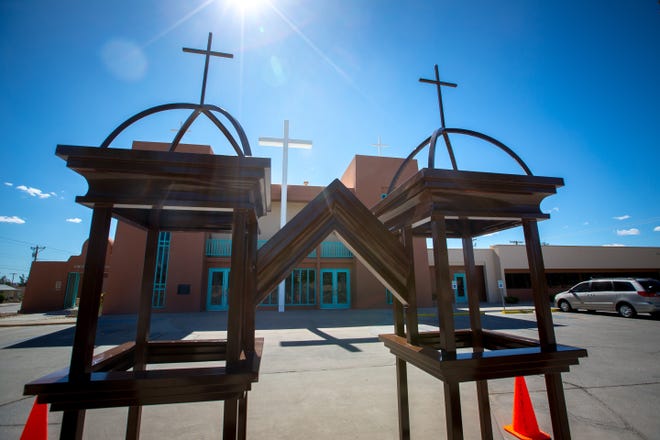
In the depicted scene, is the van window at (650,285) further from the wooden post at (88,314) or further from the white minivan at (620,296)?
the wooden post at (88,314)

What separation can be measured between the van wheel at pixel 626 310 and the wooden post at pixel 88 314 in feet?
57.7

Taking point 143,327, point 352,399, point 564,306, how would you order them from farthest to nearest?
1. point 564,306
2. point 352,399
3. point 143,327

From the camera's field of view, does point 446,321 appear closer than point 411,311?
Yes

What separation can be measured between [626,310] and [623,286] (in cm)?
99

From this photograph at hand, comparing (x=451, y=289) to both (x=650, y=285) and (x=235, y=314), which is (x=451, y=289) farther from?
(x=650, y=285)

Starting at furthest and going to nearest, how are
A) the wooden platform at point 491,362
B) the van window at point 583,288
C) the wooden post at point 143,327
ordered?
the van window at point 583,288, the wooden post at point 143,327, the wooden platform at point 491,362

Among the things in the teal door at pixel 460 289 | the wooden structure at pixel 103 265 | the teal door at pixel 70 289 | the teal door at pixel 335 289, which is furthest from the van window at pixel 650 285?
the teal door at pixel 70 289

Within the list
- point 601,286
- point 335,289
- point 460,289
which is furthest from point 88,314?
point 460,289

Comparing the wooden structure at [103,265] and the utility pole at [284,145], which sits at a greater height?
the utility pole at [284,145]

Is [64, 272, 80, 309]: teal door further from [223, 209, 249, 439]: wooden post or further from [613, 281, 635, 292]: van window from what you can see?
[613, 281, 635, 292]: van window

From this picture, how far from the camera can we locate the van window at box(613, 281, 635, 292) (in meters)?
12.4

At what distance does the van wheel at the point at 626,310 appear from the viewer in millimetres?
12273

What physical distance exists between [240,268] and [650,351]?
372 inches

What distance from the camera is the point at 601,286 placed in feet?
44.8
